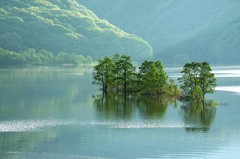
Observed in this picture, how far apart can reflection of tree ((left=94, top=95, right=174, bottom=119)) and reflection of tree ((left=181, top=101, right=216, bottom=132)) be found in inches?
198

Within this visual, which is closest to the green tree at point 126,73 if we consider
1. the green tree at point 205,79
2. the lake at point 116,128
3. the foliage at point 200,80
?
the lake at point 116,128

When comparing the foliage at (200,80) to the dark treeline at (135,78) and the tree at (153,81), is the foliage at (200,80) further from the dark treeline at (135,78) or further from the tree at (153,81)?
the tree at (153,81)

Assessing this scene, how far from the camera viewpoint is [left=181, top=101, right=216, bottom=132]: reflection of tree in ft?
348

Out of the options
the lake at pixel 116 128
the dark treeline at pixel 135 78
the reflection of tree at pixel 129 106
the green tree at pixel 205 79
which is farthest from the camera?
the dark treeline at pixel 135 78

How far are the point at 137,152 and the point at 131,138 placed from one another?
32.2 feet

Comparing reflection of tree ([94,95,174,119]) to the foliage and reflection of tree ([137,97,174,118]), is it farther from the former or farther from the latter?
the foliage

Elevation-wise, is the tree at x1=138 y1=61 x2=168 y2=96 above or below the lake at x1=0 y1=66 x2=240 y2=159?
above

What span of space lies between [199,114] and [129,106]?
816 inches

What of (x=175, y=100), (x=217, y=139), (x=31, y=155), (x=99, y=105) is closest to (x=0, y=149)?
(x=31, y=155)

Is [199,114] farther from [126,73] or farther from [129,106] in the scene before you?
[126,73]

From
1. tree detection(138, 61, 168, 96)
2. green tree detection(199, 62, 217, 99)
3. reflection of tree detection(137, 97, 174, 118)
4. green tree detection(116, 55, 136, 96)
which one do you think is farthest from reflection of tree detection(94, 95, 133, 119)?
green tree detection(199, 62, 217, 99)

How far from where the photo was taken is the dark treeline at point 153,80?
145 metres

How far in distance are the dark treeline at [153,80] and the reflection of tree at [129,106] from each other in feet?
16.2

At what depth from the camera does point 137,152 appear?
8319 cm
